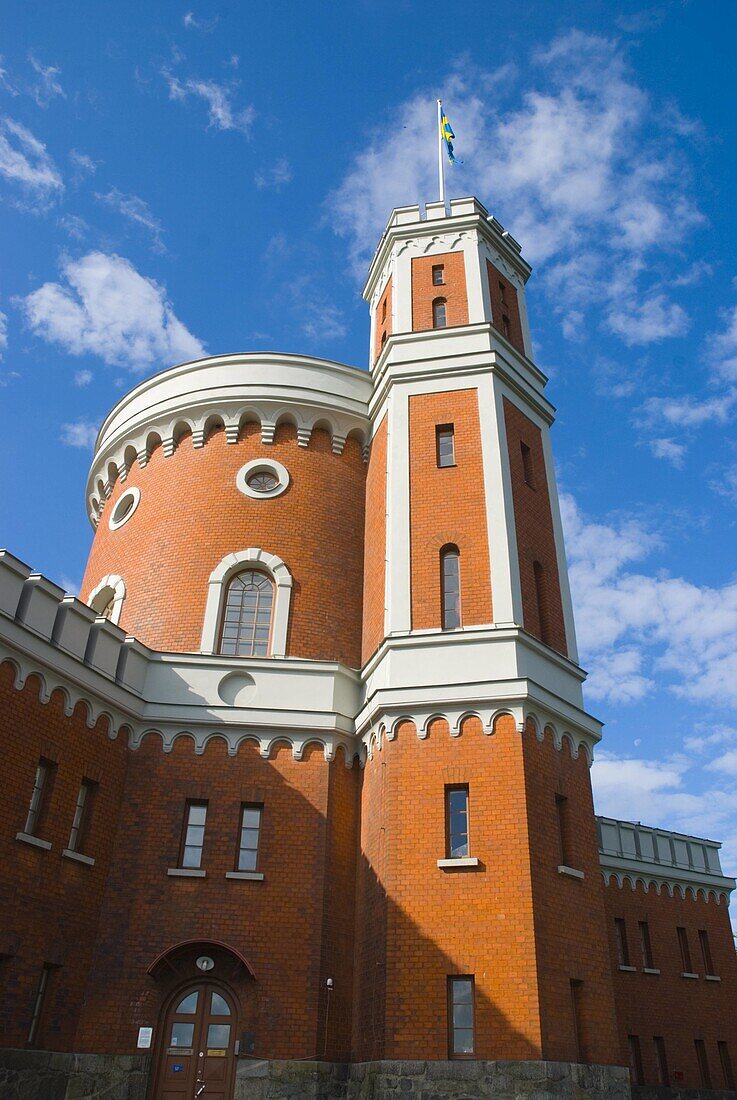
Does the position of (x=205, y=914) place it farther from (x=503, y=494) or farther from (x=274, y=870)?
(x=503, y=494)

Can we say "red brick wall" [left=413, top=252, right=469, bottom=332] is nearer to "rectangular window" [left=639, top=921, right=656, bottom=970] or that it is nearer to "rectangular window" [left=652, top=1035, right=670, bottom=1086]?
"rectangular window" [left=639, top=921, right=656, bottom=970]

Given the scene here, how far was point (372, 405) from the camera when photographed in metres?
23.8

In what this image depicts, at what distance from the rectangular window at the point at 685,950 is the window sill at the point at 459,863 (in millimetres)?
14955

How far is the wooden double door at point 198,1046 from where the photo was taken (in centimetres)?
1566

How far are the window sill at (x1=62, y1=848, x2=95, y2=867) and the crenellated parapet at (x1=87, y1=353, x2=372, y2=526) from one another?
1077 cm

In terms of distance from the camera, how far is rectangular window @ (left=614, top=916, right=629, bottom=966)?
25.2m

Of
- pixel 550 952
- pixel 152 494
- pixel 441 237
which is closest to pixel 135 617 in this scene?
pixel 152 494

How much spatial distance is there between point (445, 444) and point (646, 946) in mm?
16015

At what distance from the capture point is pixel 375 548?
21.3 metres

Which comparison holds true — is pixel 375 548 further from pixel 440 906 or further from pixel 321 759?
pixel 440 906

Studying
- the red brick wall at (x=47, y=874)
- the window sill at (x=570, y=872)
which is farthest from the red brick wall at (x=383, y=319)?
the window sill at (x=570, y=872)

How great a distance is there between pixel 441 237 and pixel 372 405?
18.8 feet

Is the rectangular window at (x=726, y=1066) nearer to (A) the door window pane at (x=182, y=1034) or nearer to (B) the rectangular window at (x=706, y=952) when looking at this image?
(B) the rectangular window at (x=706, y=952)

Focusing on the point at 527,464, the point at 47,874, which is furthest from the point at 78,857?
the point at 527,464
